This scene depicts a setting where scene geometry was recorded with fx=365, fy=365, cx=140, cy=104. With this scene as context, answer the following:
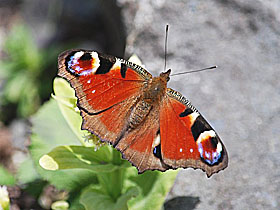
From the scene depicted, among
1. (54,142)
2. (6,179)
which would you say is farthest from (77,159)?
(6,179)

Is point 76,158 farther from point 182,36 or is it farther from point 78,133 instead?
point 182,36

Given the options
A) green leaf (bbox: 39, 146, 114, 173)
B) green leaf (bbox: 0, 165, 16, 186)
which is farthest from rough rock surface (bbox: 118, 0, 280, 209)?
green leaf (bbox: 0, 165, 16, 186)

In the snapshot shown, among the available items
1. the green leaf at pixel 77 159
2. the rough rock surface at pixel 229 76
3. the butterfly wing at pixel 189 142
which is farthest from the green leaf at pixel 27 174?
the butterfly wing at pixel 189 142

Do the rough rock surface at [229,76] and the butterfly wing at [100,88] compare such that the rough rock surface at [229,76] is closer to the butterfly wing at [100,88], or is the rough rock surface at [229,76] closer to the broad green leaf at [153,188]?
the broad green leaf at [153,188]

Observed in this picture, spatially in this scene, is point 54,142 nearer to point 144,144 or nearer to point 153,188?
point 153,188

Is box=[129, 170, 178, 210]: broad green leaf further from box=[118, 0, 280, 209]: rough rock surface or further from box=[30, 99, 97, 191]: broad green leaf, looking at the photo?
box=[30, 99, 97, 191]: broad green leaf

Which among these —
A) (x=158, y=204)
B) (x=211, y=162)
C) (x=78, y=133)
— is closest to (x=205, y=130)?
(x=211, y=162)
